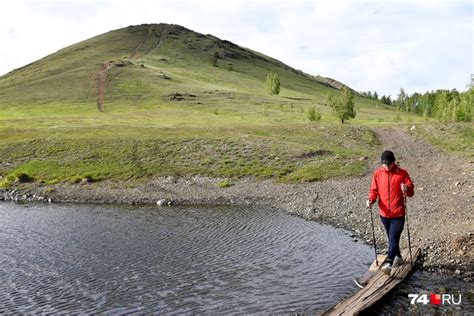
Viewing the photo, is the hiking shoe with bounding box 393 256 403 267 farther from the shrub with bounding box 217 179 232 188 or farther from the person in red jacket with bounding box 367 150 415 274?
the shrub with bounding box 217 179 232 188

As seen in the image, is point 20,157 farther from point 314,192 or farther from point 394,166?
point 394,166

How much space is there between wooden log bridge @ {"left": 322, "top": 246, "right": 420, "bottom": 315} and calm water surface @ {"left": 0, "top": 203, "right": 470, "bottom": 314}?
0.79m

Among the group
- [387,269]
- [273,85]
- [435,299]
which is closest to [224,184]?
[387,269]

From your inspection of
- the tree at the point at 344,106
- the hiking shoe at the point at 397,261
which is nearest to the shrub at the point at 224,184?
the hiking shoe at the point at 397,261

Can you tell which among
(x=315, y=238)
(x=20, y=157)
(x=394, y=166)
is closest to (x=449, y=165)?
(x=315, y=238)

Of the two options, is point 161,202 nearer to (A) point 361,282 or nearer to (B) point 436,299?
(A) point 361,282

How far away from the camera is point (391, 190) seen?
20516 millimetres

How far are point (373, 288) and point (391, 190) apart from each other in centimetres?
435

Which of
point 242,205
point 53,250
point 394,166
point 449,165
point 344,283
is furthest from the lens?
point 449,165

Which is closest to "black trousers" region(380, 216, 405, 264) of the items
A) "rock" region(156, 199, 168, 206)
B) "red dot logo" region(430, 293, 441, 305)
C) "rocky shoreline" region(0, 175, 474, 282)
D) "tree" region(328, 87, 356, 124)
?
"red dot logo" region(430, 293, 441, 305)

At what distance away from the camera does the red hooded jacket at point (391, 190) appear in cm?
2030

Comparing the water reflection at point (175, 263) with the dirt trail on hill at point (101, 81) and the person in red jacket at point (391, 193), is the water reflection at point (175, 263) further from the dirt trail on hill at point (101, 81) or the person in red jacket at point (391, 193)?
the dirt trail on hill at point (101, 81)

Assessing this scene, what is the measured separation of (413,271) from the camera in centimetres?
2222

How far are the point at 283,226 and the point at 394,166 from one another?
15.6m
